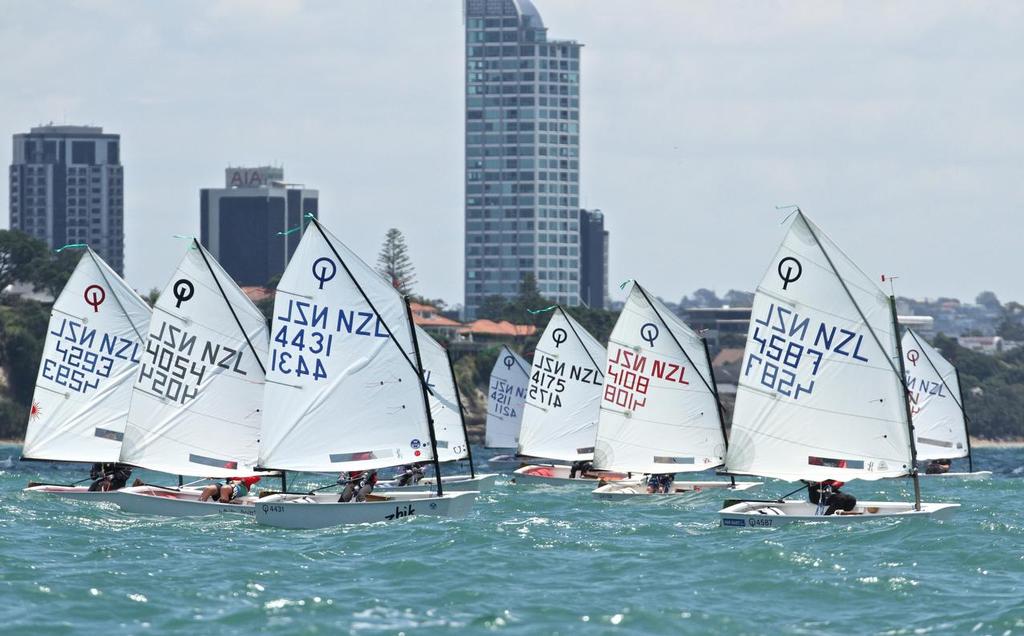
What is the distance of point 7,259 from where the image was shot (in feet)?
499

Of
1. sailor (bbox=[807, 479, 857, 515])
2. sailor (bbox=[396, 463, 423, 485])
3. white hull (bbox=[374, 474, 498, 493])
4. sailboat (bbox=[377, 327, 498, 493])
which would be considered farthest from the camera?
sailboat (bbox=[377, 327, 498, 493])

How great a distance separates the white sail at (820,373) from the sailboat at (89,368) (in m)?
20.4

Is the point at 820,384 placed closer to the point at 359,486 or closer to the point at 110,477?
the point at 359,486

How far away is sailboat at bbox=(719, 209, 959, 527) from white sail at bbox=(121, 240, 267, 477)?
14.4 metres

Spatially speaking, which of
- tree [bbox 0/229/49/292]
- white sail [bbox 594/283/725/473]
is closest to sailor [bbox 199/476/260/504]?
white sail [bbox 594/283/725/473]

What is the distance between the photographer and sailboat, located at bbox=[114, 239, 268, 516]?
163 feet

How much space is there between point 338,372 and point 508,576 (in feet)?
37.1

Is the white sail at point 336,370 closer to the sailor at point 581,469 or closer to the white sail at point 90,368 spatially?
the white sail at point 90,368

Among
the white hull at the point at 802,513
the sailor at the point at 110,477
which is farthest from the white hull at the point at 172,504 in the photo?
the white hull at the point at 802,513

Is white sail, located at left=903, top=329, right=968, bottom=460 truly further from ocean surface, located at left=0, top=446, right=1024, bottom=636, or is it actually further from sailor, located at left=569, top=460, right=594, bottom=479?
ocean surface, located at left=0, top=446, right=1024, bottom=636

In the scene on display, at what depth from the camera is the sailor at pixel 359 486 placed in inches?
1706

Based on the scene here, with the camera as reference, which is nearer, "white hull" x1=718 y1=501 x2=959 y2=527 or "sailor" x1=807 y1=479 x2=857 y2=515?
"white hull" x1=718 y1=501 x2=959 y2=527

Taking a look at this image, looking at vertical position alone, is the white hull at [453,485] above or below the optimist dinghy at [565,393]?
below

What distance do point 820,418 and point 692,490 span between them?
15689mm
